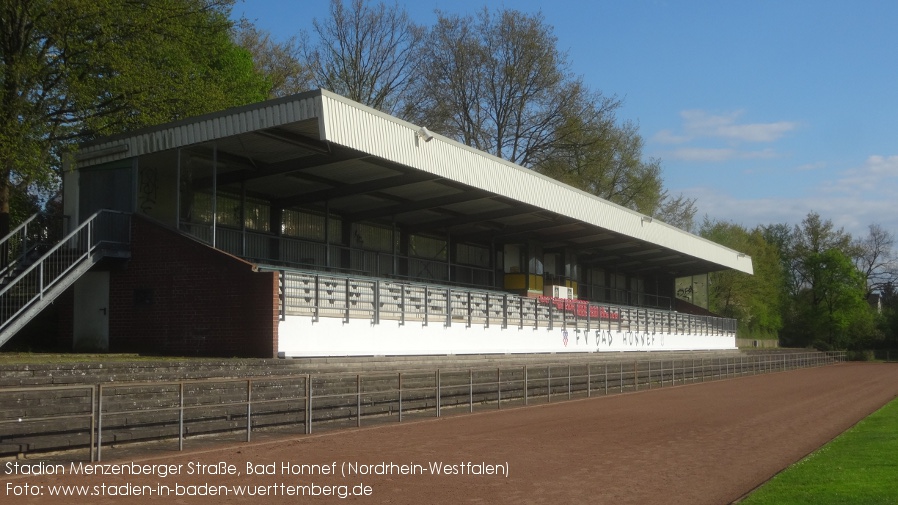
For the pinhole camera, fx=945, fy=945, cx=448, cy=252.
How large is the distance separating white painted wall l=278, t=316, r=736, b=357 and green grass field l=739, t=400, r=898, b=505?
1092 cm

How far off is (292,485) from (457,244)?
1099 inches

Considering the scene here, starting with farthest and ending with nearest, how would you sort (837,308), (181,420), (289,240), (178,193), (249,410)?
(837,308) < (289,240) < (178,193) < (249,410) < (181,420)

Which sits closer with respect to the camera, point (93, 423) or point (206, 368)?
point (93, 423)

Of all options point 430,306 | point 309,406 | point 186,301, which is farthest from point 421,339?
point 309,406

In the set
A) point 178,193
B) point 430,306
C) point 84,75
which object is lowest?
point 430,306

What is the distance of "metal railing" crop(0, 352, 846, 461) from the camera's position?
40.2ft

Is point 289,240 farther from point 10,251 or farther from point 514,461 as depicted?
point 514,461

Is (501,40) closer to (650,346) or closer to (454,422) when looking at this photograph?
(650,346)

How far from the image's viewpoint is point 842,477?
11148 millimetres

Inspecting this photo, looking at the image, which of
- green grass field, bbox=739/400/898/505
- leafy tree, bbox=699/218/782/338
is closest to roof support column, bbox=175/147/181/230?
green grass field, bbox=739/400/898/505

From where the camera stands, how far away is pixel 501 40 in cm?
5047

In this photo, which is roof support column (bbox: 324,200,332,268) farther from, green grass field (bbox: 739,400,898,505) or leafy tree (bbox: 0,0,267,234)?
green grass field (bbox: 739,400,898,505)

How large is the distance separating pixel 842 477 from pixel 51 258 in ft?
55.1

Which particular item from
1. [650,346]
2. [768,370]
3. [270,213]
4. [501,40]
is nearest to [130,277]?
[270,213]
